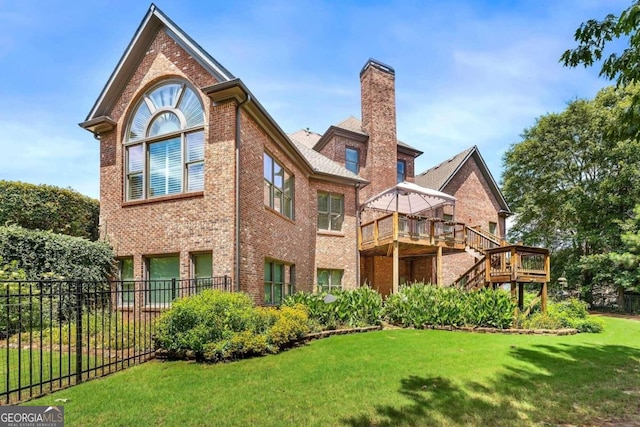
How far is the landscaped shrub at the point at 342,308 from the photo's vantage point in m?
11.5

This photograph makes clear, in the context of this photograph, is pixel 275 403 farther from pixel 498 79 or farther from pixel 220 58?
pixel 498 79

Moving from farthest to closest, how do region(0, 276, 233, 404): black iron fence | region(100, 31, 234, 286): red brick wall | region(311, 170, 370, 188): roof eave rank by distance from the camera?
region(311, 170, 370, 188): roof eave → region(100, 31, 234, 286): red brick wall → region(0, 276, 233, 404): black iron fence

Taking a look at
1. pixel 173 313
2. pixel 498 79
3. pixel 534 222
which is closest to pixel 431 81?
pixel 498 79

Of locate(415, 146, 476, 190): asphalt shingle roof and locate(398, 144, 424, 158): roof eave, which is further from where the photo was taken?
locate(415, 146, 476, 190): asphalt shingle roof

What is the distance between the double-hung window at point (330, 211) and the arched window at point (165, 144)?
7.07m

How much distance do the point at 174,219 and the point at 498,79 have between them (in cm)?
1058

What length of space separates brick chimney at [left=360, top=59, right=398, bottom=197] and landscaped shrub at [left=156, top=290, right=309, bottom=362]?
41.4 ft

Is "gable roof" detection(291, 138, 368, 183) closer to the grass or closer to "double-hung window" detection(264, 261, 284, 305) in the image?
"double-hung window" detection(264, 261, 284, 305)

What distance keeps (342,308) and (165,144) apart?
737 centimetres

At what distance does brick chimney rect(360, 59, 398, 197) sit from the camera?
20422 mm

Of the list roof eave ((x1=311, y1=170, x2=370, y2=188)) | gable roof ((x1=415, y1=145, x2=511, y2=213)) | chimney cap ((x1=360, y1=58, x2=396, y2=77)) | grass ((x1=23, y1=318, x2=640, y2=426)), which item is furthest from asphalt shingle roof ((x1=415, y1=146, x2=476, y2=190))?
grass ((x1=23, y1=318, x2=640, y2=426))

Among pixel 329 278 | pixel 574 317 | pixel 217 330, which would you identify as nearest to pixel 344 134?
pixel 329 278

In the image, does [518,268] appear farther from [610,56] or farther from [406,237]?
[610,56]

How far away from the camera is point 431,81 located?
1254 centimetres
